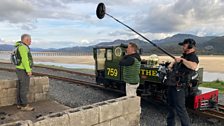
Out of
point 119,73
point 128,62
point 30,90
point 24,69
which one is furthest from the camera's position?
point 119,73

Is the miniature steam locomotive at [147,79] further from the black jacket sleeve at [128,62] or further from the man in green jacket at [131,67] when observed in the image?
the black jacket sleeve at [128,62]

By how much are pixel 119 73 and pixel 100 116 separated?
17.5 feet

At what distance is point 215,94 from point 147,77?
2040 mm

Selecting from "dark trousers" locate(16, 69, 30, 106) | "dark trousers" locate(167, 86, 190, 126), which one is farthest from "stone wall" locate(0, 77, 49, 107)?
"dark trousers" locate(167, 86, 190, 126)

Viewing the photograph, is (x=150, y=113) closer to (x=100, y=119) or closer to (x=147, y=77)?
(x=147, y=77)

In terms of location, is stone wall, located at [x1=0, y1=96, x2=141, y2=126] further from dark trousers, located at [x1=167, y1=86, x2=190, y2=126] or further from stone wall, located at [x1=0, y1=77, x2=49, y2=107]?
stone wall, located at [x1=0, y1=77, x2=49, y2=107]

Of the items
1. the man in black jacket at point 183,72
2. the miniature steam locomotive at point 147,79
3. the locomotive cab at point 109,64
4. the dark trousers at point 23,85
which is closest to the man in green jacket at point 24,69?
the dark trousers at point 23,85

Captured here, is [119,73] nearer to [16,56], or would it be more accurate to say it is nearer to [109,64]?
[109,64]

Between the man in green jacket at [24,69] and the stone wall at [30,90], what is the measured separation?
39cm

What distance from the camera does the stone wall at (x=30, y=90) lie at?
6.83 meters

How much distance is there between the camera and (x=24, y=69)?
250 inches

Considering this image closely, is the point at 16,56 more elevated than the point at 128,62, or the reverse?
the point at 16,56

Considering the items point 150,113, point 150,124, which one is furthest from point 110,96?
point 150,124

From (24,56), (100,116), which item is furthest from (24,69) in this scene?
(100,116)
